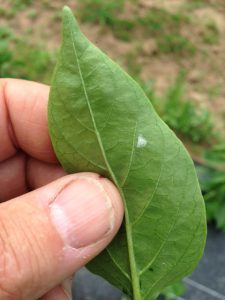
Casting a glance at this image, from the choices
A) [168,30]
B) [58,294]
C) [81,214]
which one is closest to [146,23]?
[168,30]

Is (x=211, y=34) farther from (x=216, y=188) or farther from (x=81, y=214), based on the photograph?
(x=81, y=214)

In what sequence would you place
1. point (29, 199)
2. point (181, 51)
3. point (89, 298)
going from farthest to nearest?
point (181, 51) < point (89, 298) < point (29, 199)

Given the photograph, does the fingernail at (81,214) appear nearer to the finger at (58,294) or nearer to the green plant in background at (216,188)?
the finger at (58,294)

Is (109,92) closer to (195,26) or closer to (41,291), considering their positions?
(41,291)

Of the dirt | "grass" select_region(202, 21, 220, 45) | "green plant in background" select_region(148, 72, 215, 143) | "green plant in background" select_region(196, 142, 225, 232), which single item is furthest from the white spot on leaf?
"grass" select_region(202, 21, 220, 45)

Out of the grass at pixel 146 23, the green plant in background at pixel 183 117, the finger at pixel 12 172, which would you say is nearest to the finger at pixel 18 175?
the finger at pixel 12 172

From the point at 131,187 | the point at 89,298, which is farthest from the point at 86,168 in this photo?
the point at 89,298

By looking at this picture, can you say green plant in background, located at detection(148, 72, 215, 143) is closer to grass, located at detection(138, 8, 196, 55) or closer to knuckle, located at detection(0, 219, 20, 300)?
grass, located at detection(138, 8, 196, 55)
